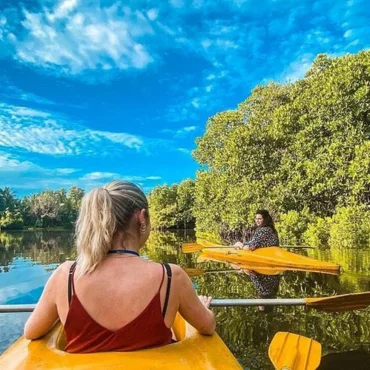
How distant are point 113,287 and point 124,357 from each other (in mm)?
260

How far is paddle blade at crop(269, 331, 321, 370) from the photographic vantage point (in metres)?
2.37

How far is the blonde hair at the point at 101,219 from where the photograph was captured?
5.10 ft

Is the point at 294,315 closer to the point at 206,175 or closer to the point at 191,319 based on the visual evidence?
the point at 191,319

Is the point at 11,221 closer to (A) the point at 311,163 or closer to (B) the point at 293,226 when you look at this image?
(B) the point at 293,226

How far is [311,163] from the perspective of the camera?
15.6 m

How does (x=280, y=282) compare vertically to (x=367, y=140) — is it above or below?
below

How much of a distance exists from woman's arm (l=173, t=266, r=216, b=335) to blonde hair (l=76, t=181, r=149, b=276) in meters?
0.28

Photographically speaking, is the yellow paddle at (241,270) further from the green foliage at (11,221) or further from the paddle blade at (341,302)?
the green foliage at (11,221)

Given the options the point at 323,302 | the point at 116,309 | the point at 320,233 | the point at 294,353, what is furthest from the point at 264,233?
the point at 320,233

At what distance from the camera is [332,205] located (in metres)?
16.5

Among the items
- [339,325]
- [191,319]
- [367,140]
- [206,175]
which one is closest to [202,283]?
[339,325]

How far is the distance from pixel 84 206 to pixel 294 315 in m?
3.21

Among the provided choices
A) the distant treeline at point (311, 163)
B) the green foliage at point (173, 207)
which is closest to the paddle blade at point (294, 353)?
the distant treeline at point (311, 163)

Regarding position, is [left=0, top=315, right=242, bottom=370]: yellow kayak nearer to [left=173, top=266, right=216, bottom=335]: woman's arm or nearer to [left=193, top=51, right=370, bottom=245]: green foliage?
[left=173, top=266, right=216, bottom=335]: woman's arm
